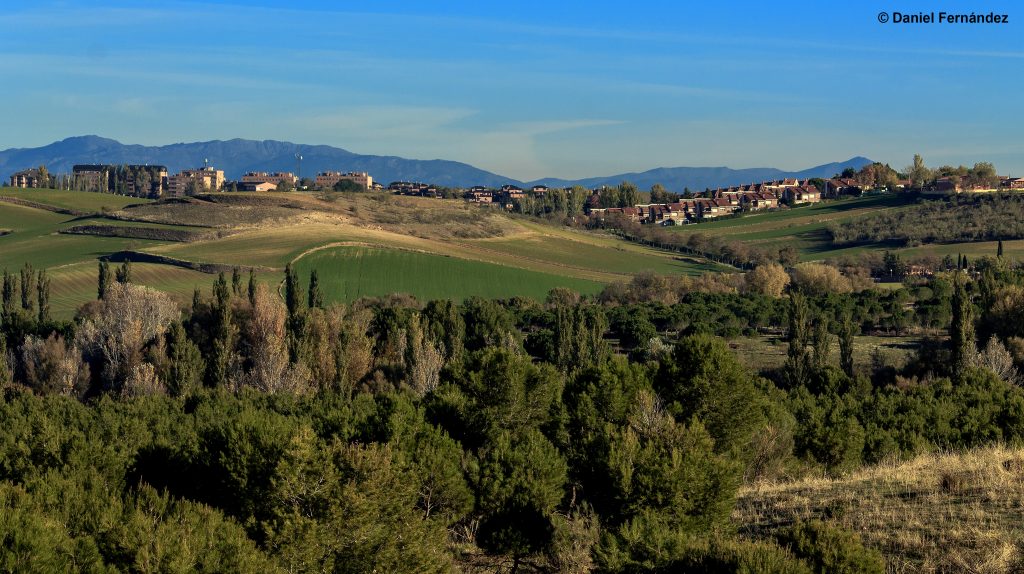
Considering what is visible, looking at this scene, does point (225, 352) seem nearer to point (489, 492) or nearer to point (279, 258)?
point (489, 492)

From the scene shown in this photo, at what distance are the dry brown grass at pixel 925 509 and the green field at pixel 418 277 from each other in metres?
95.4

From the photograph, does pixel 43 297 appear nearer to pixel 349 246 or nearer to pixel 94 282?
pixel 94 282

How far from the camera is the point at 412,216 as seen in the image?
182 meters

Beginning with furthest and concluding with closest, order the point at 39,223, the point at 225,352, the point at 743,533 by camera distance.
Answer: the point at 39,223
the point at 225,352
the point at 743,533

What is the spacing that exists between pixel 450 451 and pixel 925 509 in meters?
15.7

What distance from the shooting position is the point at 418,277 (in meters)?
135

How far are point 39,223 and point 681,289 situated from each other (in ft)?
362

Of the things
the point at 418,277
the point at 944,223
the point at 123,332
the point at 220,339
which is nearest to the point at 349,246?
the point at 418,277

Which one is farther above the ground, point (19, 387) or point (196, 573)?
point (196, 573)

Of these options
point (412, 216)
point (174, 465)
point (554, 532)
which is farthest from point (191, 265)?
point (554, 532)

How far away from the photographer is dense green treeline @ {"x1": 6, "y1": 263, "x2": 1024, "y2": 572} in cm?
2328

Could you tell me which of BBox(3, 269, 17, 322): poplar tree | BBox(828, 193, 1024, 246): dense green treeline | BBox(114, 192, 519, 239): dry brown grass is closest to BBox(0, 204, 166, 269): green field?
BBox(114, 192, 519, 239): dry brown grass

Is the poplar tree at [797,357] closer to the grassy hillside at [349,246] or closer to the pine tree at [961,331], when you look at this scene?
the pine tree at [961,331]

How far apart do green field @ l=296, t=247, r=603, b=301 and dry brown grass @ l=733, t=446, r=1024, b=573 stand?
9537 centimetres
